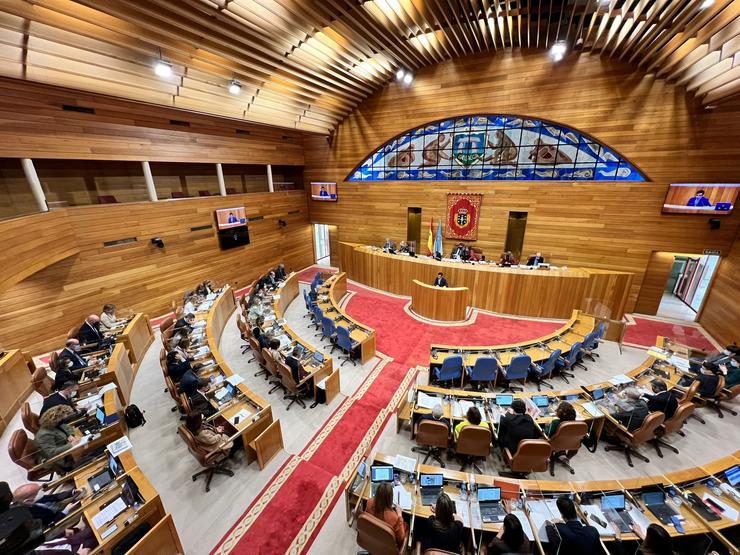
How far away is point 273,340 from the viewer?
20.0 feet

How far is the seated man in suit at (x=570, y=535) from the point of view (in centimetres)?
262

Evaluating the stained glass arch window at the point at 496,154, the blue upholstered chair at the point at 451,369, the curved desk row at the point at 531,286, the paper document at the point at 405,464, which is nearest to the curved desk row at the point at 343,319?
the blue upholstered chair at the point at 451,369

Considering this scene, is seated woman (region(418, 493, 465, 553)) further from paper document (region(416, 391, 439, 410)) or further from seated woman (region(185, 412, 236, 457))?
seated woman (region(185, 412, 236, 457))

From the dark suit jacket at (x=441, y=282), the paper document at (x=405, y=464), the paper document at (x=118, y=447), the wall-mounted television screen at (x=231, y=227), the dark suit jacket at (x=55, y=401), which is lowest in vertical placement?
the paper document at (x=405, y=464)

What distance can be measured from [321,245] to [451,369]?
12.7 meters

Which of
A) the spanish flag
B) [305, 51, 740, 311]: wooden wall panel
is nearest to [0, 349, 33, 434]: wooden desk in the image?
the spanish flag

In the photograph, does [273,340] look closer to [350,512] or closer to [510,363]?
[350,512]

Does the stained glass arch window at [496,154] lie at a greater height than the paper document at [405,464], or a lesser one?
greater

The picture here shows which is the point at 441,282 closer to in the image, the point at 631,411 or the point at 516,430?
the point at 631,411

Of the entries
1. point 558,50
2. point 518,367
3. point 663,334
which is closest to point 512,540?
point 518,367

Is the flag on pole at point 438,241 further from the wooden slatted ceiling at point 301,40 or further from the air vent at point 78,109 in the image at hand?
the air vent at point 78,109

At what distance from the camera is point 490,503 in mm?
3207

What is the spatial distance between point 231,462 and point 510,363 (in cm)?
A: 511

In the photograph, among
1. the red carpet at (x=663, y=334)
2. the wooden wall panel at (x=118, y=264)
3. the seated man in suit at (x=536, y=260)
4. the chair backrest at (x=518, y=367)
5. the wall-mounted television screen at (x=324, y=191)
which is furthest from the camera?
the wall-mounted television screen at (x=324, y=191)
